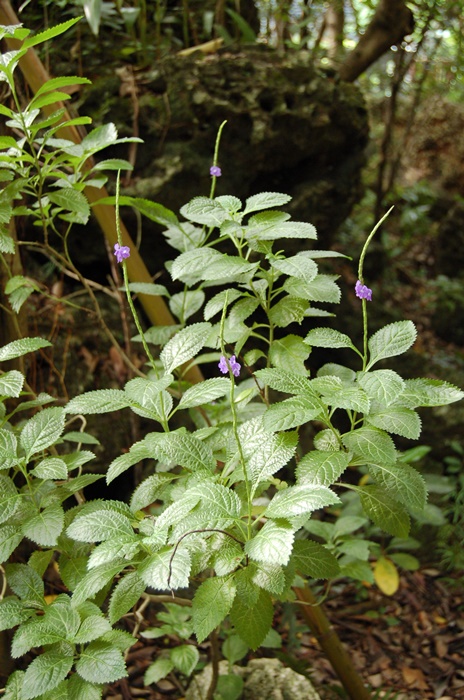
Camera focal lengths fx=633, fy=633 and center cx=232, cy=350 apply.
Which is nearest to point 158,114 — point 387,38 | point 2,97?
point 2,97

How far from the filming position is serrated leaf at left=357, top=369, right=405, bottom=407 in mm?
986

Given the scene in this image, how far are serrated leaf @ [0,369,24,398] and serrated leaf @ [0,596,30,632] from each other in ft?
1.28

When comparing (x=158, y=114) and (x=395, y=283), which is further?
(x=395, y=283)

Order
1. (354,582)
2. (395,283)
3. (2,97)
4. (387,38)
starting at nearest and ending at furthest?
1. (2,97)
2. (354,582)
3. (387,38)
4. (395,283)

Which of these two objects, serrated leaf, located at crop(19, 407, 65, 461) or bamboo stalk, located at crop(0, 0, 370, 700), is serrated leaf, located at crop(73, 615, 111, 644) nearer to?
serrated leaf, located at crop(19, 407, 65, 461)

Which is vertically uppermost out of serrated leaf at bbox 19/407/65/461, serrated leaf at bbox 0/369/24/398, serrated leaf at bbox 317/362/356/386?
serrated leaf at bbox 0/369/24/398

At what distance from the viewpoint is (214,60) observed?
2480 millimetres

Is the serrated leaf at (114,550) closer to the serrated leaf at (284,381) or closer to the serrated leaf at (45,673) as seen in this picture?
the serrated leaf at (45,673)

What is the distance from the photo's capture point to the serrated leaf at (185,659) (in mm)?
1631

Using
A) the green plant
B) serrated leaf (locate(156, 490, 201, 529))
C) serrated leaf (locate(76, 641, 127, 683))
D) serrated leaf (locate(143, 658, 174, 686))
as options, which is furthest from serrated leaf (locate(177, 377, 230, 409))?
serrated leaf (locate(143, 658, 174, 686))

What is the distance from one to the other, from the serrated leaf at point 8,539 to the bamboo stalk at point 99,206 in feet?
2.41

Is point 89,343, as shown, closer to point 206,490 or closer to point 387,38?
point 206,490

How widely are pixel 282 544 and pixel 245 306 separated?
55 cm

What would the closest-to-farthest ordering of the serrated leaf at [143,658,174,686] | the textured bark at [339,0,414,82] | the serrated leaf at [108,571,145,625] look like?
the serrated leaf at [108,571,145,625], the serrated leaf at [143,658,174,686], the textured bark at [339,0,414,82]
